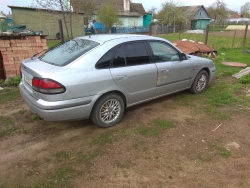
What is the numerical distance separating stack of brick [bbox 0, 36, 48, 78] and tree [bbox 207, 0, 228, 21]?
209ft

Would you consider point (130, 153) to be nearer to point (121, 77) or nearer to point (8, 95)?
point (121, 77)

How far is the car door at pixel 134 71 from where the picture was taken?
11.4ft

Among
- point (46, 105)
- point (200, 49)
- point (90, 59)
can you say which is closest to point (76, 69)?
point (90, 59)

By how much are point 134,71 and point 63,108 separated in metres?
1.41

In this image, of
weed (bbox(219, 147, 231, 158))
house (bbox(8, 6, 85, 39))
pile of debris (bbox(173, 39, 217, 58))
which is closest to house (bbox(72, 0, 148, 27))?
house (bbox(8, 6, 85, 39))

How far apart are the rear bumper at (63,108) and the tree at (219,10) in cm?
6588

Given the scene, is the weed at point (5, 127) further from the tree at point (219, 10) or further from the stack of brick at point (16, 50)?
the tree at point (219, 10)

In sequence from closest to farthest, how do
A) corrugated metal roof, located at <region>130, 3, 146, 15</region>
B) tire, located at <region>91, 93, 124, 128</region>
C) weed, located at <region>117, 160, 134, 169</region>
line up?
weed, located at <region>117, 160, 134, 169</region> < tire, located at <region>91, 93, 124, 128</region> < corrugated metal roof, located at <region>130, 3, 146, 15</region>

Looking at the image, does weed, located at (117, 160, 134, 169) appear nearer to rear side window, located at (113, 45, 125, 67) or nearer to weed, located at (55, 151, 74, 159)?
weed, located at (55, 151, 74, 159)

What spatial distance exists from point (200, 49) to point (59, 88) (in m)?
8.19

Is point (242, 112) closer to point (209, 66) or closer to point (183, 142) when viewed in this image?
point (209, 66)

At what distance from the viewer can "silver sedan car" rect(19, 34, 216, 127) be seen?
115 inches

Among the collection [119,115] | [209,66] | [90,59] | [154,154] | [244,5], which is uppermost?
[244,5]

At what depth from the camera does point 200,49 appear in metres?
9.43
